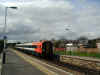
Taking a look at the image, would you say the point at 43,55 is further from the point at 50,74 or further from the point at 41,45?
the point at 50,74

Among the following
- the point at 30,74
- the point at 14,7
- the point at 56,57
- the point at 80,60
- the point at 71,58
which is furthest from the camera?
the point at 56,57

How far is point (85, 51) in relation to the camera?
111 feet

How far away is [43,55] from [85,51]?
838 centimetres

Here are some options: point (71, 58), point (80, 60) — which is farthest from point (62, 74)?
point (71, 58)

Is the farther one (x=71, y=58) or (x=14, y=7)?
(x=71, y=58)

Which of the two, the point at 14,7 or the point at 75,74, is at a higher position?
the point at 14,7

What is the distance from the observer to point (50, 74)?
1288 centimetres

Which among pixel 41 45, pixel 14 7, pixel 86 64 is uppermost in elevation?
pixel 14 7

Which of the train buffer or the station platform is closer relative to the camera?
the station platform

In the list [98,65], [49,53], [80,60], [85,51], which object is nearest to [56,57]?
[49,53]

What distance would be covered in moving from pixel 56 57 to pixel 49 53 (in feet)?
9.97

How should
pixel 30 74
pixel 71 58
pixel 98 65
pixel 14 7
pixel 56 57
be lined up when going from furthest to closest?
1. pixel 56 57
2. pixel 71 58
3. pixel 14 7
4. pixel 98 65
5. pixel 30 74

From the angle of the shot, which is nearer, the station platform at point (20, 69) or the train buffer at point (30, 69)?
the station platform at point (20, 69)

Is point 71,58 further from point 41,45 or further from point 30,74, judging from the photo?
point 30,74
